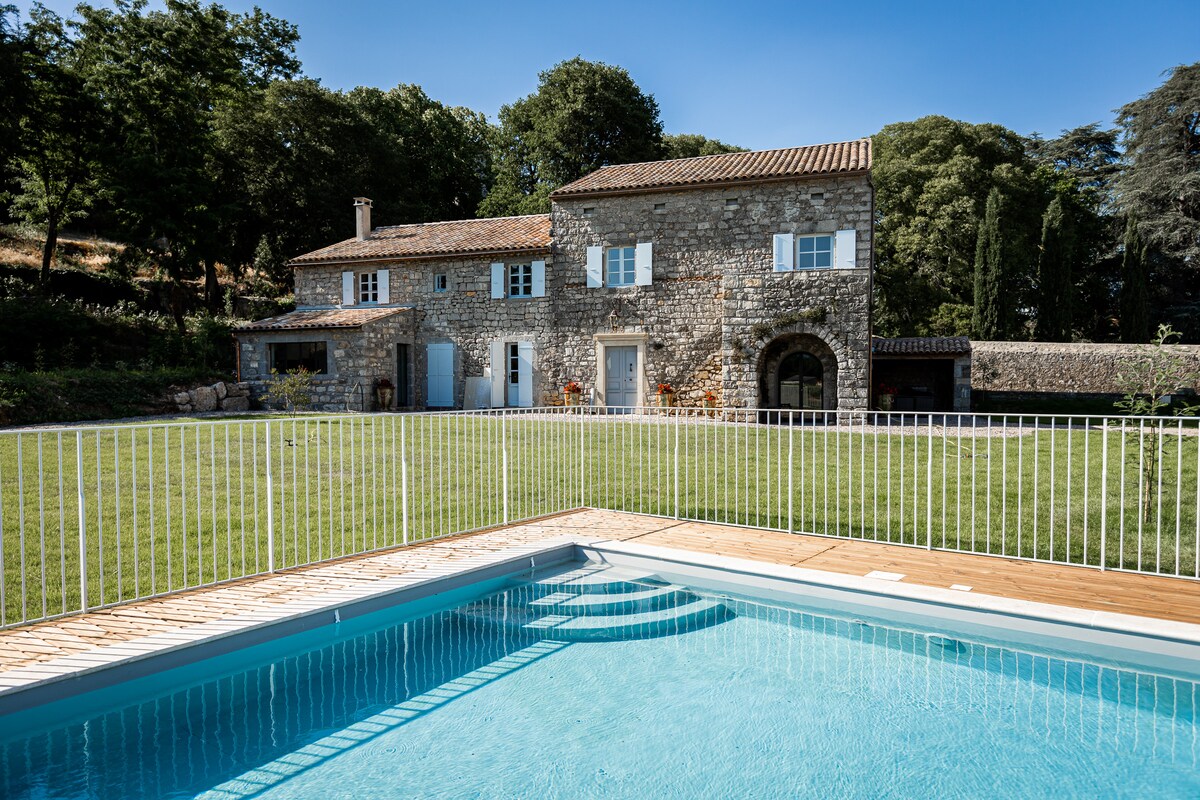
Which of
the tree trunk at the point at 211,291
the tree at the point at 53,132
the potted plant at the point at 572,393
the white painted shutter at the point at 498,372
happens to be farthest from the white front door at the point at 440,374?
the tree at the point at 53,132

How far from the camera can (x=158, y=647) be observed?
3.71 m

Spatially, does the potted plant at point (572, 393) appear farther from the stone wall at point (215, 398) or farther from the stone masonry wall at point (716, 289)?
the stone wall at point (215, 398)

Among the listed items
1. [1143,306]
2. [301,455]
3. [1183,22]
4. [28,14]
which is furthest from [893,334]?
[28,14]

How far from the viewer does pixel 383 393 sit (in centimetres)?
2094

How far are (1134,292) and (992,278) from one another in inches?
243

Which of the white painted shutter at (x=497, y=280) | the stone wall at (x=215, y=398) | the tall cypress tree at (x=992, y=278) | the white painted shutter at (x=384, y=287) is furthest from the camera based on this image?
the tall cypress tree at (x=992, y=278)

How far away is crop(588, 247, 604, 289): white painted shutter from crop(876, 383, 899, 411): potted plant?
808cm

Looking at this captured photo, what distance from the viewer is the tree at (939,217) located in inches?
1123

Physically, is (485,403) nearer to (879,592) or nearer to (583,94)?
(583,94)

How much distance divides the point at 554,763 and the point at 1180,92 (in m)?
36.4

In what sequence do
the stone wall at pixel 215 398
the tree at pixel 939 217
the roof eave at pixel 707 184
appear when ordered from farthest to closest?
the tree at pixel 939 217, the stone wall at pixel 215 398, the roof eave at pixel 707 184

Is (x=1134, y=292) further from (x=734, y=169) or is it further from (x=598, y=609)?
(x=598, y=609)

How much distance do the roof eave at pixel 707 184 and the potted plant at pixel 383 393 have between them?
23.0 ft

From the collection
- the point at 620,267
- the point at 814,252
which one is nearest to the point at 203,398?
the point at 620,267
